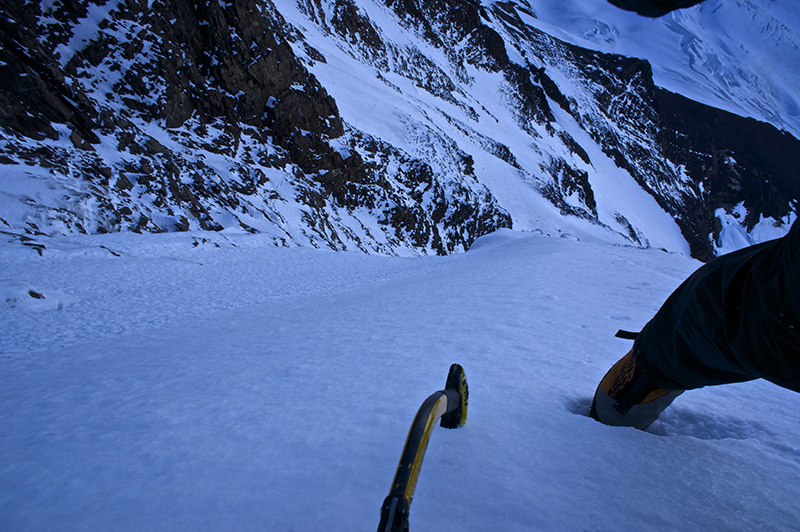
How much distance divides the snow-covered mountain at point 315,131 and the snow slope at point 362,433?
8.24 m

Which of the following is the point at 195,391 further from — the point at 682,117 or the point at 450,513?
the point at 682,117

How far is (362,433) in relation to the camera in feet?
4.77

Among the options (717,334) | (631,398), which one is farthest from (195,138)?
(717,334)

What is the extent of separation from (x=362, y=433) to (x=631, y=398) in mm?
1025

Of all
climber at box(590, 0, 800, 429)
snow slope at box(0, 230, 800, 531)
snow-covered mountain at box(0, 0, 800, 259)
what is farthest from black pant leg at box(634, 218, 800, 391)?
snow-covered mountain at box(0, 0, 800, 259)

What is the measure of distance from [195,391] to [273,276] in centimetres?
593

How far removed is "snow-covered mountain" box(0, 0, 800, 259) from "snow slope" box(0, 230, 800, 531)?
8.24 metres

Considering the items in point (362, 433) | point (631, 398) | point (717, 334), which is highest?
point (717, 334)

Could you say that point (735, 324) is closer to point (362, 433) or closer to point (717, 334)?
point (717, 334)

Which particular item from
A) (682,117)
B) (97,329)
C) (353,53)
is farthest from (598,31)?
(97,329)

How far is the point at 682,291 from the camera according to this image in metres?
1.30

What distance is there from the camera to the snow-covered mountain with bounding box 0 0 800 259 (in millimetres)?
11703

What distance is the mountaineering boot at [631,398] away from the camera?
146 centimetres

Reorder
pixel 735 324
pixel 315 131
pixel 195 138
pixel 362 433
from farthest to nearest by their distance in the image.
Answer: pixel 315 131 < pixel 195 138 < pixel 362 433 < pixel 735 324
